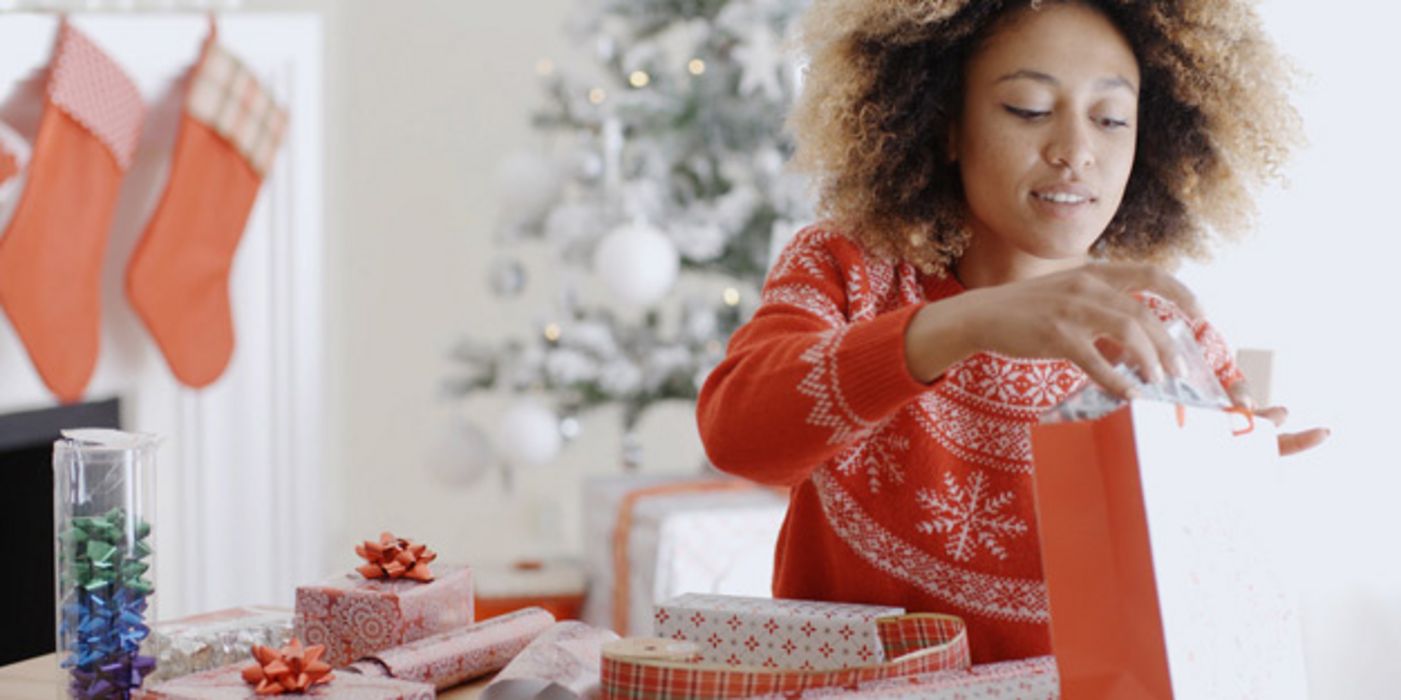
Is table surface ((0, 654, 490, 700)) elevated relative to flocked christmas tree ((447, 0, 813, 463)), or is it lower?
lower

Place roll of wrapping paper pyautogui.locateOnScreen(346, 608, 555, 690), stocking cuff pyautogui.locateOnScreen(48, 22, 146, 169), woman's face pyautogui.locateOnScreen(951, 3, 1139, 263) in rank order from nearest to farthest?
roll of wrapping paper pyautogui.locateOnScreen(346, 608, 555, 690), woman's face pyautogui.locateOnScreen(951, 3, 1139, 263), stocking cuff pyautogui.locateOnScreen(48, 22, 146, 169)

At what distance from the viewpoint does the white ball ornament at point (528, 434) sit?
3.09 metres

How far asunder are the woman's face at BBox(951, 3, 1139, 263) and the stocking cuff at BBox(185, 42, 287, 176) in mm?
2059

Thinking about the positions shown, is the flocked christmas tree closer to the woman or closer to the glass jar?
the woman

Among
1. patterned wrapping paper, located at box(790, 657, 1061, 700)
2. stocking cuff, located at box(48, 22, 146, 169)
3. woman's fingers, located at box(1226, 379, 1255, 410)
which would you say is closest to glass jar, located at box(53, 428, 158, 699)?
patterned wrapping paper, located at box(790, 657, 1061, 700)

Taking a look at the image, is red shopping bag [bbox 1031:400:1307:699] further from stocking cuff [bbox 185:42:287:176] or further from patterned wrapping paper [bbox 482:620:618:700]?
stocking cuff [bbox 185:42:287:176]

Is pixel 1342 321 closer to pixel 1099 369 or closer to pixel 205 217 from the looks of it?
pixel 1099 369

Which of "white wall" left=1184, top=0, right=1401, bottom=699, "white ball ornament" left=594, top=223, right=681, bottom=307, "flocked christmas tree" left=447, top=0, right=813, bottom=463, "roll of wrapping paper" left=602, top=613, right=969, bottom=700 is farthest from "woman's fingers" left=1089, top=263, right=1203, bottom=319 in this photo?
"flocked christmas tree" left=447, top=0, right=813, bottom=463

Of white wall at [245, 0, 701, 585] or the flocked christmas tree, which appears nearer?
the flocked christmas tree

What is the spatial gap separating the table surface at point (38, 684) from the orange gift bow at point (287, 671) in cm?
14

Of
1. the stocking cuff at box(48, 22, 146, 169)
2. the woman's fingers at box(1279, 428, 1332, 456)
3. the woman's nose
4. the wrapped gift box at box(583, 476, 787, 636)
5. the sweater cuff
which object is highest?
the stocking cuff at box(48, 22, 146, 169)

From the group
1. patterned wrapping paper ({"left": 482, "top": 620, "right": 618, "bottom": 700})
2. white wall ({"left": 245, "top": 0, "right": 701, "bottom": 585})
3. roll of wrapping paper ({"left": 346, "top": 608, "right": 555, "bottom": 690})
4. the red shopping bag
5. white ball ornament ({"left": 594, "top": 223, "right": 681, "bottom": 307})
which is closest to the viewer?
the red shopping bag

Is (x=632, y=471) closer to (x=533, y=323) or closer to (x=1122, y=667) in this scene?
(x=533, y=323)

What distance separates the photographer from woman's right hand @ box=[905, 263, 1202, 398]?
2.78ft
